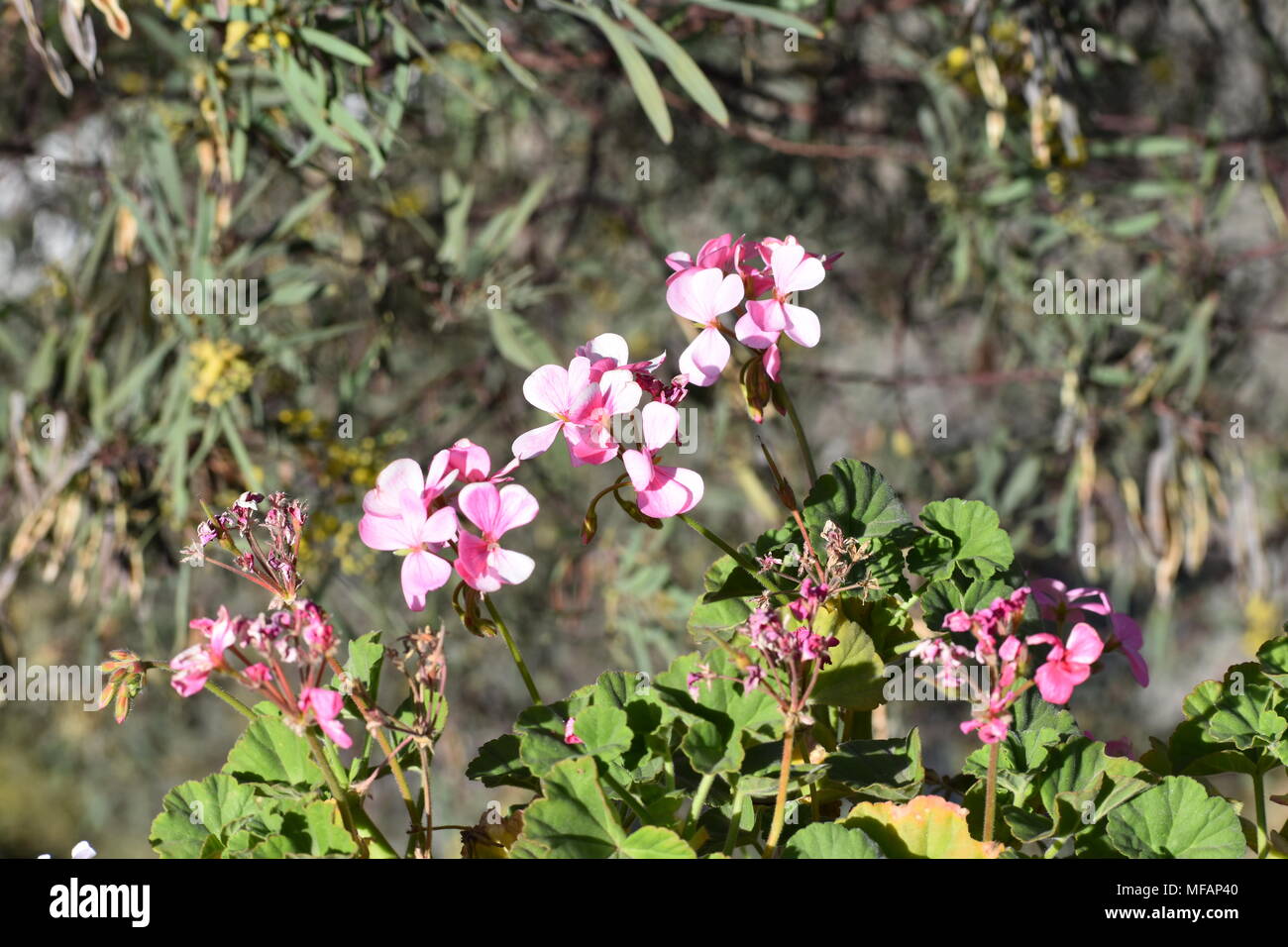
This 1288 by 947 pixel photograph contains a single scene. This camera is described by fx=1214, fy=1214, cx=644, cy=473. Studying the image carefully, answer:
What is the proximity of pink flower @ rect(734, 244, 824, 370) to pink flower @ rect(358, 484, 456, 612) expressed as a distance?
0.51ft

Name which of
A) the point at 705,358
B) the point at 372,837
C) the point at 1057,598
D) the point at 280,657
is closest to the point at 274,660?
the point at 280,657

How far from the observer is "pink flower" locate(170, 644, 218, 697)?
449 mm

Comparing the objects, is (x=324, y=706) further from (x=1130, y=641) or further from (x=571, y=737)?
(x=1130, y=641)

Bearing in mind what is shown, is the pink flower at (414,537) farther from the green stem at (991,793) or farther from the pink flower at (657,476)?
the green stem at (991,793)

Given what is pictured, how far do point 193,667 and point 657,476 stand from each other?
0.65 ft

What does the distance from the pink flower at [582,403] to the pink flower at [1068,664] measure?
0.19 meters

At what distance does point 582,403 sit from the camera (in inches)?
20.1

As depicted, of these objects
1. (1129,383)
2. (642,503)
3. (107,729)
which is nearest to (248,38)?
(642,503)

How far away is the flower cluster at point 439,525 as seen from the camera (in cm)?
49

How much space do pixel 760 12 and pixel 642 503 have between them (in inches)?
34.3

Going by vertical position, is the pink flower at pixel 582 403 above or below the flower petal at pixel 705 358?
below

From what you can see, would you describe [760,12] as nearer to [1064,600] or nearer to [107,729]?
[1064,600]

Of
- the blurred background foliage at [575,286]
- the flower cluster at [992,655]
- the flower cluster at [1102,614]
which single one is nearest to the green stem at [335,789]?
the flower cluster at [992,655]

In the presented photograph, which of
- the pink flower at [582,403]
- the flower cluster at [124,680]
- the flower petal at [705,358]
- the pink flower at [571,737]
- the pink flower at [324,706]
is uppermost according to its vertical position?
the flower petal at [705,358]
